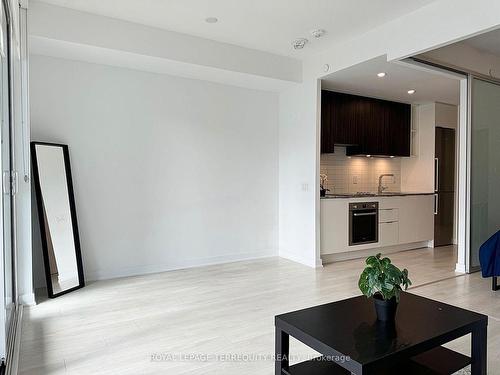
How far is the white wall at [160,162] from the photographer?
401 cm

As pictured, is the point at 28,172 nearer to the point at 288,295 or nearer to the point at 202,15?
the point at 202,15

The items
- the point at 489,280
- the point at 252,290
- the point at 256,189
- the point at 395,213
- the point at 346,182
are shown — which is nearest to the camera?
the point at 252,290

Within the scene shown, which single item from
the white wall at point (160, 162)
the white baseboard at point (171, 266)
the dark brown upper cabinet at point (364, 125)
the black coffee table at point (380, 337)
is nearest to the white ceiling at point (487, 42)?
the dark brown upper cabinet at point (364, 125)

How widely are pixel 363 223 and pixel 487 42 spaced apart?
2717 millimetres

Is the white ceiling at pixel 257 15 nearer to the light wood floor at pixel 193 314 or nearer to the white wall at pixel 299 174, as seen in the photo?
the white wall at pixel 299 174

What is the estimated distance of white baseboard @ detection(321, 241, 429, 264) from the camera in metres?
5.16

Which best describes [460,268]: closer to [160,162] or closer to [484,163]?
[484,163]

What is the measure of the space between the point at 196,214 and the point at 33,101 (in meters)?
2.24

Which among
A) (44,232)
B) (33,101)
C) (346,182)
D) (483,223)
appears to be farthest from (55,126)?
(483,223)

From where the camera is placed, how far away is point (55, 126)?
3.88 meters

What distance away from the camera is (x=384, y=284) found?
5.62 feet

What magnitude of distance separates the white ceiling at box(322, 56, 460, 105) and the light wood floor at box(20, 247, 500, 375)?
248 centimetres

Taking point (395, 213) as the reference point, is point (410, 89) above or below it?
above

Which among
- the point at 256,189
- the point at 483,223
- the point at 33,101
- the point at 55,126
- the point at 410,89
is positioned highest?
the point at 410,89
